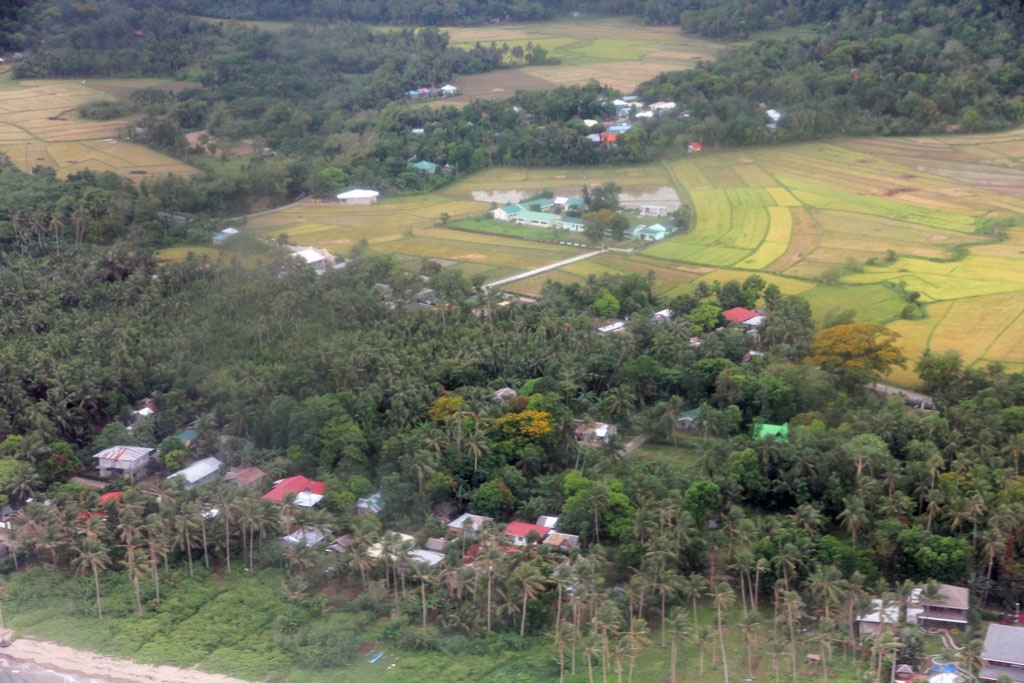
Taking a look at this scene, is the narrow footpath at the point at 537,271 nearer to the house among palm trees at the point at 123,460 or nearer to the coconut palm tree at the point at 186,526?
the house among palm trees at the point at 123,460

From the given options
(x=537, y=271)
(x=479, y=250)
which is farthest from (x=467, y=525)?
(x=479, y=250)

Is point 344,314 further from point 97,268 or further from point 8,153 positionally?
point 8,153

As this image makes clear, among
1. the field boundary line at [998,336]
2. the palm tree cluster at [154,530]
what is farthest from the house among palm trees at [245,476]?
the field boundary line at [998,336]

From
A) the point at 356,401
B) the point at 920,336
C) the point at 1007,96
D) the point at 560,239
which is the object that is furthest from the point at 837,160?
the point at 356,401

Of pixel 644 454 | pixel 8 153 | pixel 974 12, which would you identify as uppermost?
pixel 974 12

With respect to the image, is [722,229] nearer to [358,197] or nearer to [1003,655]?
[358,197]

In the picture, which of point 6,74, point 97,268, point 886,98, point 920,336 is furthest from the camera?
point 886,98
